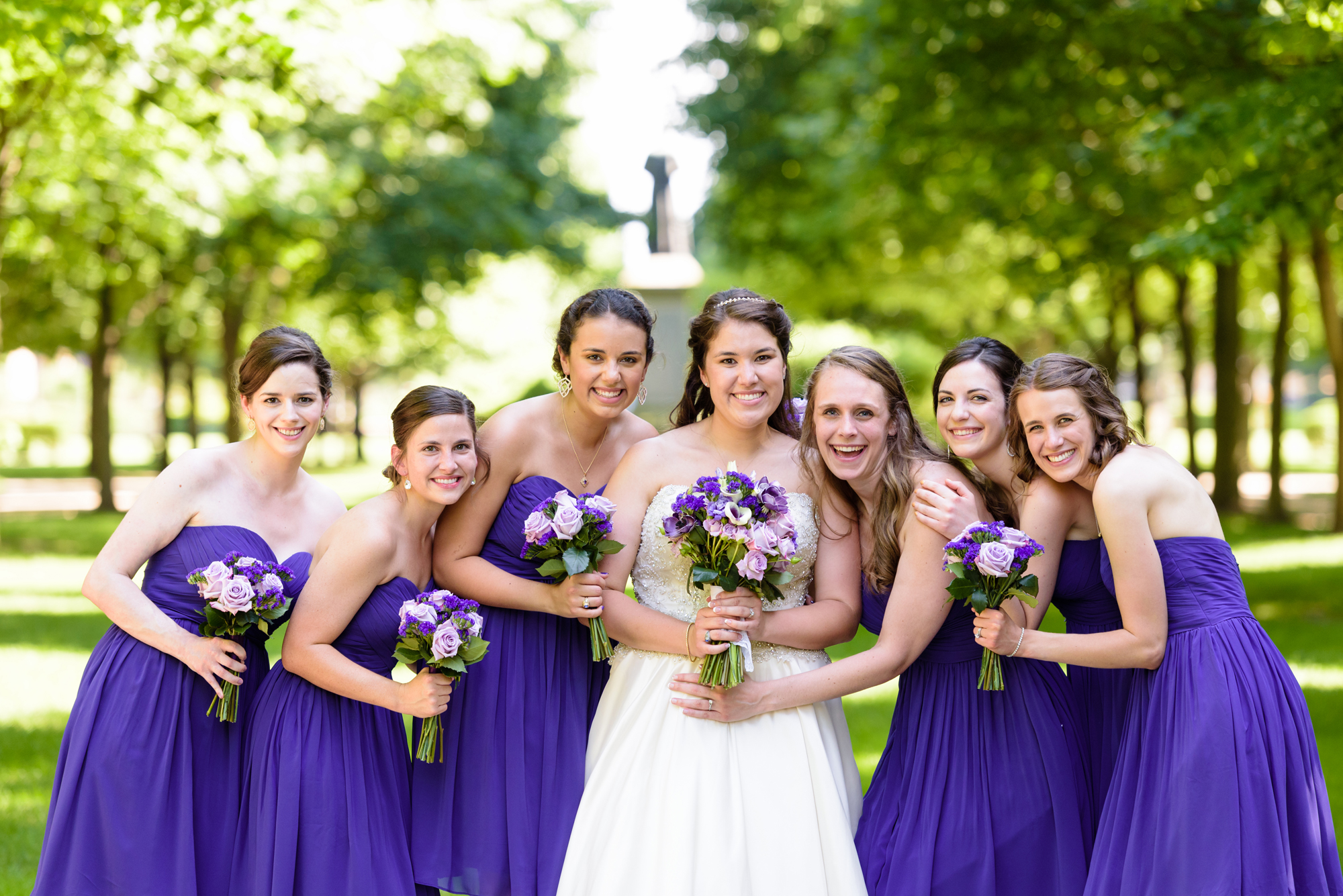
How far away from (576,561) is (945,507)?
1.37 metres

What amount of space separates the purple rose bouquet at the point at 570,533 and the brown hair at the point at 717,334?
0.87 m

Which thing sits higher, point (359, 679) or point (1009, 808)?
point (359, 679)

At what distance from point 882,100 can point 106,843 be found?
1499 cm

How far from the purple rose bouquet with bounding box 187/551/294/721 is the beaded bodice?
4.52ft

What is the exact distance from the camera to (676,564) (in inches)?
180

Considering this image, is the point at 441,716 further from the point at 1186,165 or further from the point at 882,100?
the point at 882,100

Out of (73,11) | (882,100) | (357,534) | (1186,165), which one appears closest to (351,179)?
(882,100)

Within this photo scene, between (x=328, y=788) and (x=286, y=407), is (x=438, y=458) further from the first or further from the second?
(x=328, y=788)

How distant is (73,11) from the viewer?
8.91m

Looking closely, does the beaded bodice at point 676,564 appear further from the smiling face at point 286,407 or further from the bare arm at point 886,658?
the smiling face at point 286,407

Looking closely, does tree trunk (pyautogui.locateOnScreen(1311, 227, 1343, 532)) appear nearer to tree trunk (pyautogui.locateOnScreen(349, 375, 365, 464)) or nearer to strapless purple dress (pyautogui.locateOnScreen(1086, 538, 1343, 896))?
strapless purple dress (pyautogui.locateOnScreen(1086, 538, 1343, 896))

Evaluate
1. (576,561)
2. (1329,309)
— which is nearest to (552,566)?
(576,561)

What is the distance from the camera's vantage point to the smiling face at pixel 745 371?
4516 mm

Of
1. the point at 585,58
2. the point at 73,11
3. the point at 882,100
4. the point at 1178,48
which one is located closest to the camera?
the point at 73,11
